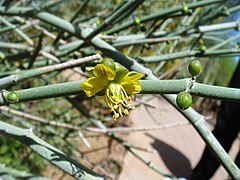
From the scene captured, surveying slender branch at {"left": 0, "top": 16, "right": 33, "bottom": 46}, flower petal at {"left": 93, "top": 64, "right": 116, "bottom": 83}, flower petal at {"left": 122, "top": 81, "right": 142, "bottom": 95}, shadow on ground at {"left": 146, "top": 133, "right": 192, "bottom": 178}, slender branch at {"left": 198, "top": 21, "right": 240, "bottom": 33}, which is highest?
shadow on ground at {"left": 146, "top": 133, "right": 192, "bottom": 178}

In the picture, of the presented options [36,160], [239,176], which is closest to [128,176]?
[36,160]

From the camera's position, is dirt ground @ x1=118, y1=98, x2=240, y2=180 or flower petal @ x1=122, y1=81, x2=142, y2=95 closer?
flower petal @ x1=122, y1=81, x2=142, y2=95

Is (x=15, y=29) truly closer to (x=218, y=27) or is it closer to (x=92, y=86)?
(x=218, y=27)

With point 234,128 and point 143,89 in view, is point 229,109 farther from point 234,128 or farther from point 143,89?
point 143,89

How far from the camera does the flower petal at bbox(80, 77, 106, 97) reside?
1.52ft

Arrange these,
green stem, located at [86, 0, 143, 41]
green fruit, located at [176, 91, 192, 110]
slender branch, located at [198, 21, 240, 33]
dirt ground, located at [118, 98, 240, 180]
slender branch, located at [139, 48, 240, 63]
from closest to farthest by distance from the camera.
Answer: green fruit, located at [176, 91, 192, 110] → green stem, located at [86, 0, 143, 41] → slender branch, located at [139, 48, 240, 63] → slender branch, located at [198, 21, 240, 33] → dirt ground, located at [118, 98, 240, 180]

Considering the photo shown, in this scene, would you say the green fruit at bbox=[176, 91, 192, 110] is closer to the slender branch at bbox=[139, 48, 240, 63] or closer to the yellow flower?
the yellow flower

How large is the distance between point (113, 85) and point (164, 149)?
133 inches

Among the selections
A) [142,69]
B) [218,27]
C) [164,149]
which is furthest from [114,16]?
[164,149]

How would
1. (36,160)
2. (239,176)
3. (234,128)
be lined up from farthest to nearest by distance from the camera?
1. (234,128)
2. (36,160)
3. (239,176)

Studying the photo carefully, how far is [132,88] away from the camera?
489mm

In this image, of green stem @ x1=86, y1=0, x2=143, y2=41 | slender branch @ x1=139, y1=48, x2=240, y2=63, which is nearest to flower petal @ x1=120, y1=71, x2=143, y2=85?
green stem @ x1=86, y1=0, x2=143, y2=41

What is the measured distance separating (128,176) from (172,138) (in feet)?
3.89

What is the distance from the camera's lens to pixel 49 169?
2.69 meters
